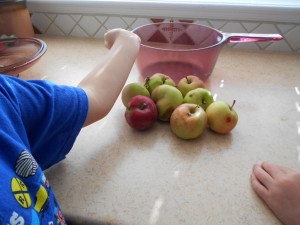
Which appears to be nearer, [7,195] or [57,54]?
[7,195]

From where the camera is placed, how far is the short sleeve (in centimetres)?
39

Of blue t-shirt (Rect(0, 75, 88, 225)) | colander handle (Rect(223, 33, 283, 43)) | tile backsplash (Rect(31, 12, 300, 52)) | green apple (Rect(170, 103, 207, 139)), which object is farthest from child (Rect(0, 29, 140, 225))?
tile backsplash (Rect(31, 12, 300, 52))

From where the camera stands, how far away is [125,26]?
3.18 ft

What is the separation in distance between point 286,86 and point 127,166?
1.54 ft

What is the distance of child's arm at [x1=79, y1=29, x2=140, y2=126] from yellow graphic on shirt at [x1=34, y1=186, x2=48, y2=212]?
16cm

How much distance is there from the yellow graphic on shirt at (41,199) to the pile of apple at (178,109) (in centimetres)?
22

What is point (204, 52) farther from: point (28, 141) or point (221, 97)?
point (28, 141)

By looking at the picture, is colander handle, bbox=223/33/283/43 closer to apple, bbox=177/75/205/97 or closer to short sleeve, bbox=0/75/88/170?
apple, bbox=177/75/205/97

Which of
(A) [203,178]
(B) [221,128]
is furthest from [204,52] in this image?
(A) [203,178]

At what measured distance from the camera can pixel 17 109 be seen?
380 mm

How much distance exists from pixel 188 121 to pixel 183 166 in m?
0.09

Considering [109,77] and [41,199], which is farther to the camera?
[109,77]

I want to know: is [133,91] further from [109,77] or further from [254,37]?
[254,37]

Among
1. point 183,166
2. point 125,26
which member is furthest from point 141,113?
point 125,26
